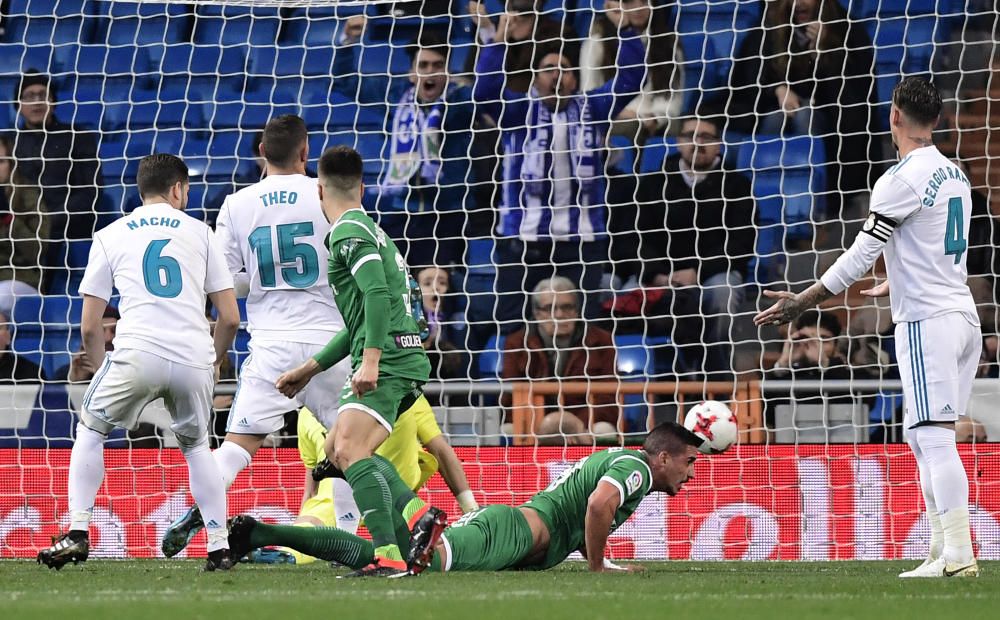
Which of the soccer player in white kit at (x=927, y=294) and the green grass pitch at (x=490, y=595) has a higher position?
the soccer player in white kit at (x=927, y=294)

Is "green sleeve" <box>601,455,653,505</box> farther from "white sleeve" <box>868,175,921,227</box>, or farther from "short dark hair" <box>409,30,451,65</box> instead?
"short dark hair" <box>409,30,451,65</box>

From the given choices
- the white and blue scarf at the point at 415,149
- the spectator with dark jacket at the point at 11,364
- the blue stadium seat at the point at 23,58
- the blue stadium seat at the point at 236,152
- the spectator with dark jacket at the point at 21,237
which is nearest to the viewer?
the spectator with dark jacket at the point at 11,364

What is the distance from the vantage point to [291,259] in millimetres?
6551

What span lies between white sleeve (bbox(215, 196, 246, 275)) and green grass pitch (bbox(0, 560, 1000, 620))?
137 centimetres

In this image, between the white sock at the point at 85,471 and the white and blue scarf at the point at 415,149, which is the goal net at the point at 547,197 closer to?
the white and blue scarf at the point at 415,149

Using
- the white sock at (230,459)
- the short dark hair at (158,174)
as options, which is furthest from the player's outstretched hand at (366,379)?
the white sock at (230,459)

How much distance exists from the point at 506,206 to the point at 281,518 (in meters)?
3.00

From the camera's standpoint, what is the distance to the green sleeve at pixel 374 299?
510 centimetres

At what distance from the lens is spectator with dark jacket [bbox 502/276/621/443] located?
903 cm

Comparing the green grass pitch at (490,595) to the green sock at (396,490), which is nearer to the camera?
the green grass pitch at (490,595)

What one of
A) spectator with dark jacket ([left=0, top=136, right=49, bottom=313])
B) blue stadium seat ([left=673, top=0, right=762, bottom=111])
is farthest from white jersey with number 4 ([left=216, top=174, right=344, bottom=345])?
blue stadium seat ([left=673, top=0, right=762, bottom=111])

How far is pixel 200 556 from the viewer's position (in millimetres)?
7926

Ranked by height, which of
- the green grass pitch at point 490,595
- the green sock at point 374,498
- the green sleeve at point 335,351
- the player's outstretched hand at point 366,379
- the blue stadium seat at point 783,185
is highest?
the blue stadium seat at point 783,185

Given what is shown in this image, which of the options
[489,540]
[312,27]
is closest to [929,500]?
[489,540]
